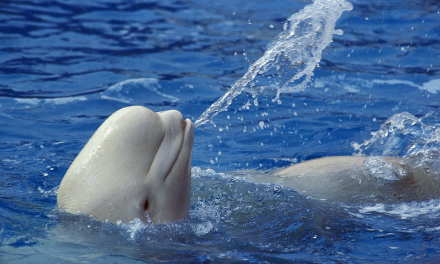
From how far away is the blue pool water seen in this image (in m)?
3.16

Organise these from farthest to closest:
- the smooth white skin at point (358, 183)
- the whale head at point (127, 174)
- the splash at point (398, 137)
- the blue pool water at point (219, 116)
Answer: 1. the splash at point (398, 137)
2. the smooth white skin at point (358, 183)
3. the blue pool water at point (219, 116)
4. the whale head at point (127, 174)

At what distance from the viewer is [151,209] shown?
9.96 feet

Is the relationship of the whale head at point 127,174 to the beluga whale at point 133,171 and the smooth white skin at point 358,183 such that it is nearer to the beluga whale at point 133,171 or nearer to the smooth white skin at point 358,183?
the beluga whale at point 133,171

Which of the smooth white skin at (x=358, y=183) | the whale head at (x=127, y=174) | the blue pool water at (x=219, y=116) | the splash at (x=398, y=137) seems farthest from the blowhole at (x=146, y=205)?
the splash at (x=398, y=137)

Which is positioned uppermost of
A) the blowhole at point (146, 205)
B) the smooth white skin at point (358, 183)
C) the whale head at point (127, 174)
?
the whale head at point (127, 174)

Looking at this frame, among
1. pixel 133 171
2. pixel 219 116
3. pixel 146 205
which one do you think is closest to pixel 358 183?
pixel 146 205

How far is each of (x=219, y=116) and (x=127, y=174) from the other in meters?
4.93

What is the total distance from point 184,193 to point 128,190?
1.40ft

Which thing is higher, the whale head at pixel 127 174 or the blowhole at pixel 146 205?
the whale head at pixel 127 174

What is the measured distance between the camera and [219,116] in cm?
780

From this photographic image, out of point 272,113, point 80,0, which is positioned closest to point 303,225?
point 272,113

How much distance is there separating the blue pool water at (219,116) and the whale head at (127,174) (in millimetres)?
114

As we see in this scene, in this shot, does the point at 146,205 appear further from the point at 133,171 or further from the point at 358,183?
the point at 358,183

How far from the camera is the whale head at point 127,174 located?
292cm
